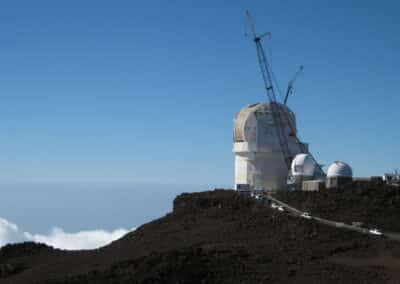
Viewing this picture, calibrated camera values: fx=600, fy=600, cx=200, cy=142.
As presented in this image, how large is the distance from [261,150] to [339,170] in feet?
26.4

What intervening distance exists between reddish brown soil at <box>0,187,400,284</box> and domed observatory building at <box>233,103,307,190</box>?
757 cm

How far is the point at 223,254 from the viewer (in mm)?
28828

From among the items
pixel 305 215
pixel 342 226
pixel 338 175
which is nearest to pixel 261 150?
pixel 338 175

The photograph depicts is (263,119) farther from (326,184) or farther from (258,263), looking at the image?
(258,263)

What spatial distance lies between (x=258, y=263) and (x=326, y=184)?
1801 cm

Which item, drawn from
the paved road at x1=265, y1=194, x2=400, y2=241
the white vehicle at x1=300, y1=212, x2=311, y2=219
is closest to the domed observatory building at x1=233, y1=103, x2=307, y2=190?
the paved road at x1=265, y1=194, x2=400, y2=241

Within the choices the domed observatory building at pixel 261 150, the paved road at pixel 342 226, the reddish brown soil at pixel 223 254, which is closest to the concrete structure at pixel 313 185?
the reddish brown soil at pixel 223 254

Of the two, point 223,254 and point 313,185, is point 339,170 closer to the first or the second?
point 313,185

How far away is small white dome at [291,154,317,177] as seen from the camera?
158ft

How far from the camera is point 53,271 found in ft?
114

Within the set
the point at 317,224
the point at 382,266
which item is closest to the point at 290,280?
the point at 382,266

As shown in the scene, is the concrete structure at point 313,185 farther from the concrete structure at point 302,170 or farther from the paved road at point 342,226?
the paved road at point 342,226

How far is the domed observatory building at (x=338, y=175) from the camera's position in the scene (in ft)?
144

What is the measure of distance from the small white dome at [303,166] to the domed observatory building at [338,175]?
283 centimetres
